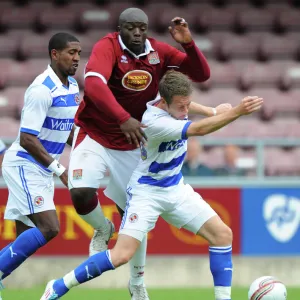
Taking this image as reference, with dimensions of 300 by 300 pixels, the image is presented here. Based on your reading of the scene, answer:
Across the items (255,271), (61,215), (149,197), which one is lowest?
(255,271)

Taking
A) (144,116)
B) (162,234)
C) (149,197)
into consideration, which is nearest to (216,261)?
(149,197)

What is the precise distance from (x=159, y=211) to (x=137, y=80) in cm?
104

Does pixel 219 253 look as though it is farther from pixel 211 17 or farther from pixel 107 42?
pixel 211 17

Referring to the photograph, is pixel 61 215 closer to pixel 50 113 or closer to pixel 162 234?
pixel 162 234

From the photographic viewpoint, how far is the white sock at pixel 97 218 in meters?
7.66

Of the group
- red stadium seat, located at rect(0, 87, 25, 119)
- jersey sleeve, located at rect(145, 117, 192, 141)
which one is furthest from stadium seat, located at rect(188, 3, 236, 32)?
jersey sleeve, located at rect(145, 117, 192, 141)

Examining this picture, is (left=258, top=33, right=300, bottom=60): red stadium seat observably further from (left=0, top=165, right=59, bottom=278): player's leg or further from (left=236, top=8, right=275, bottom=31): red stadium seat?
(left=0, top=165, right=59, bottom=278): player's leg

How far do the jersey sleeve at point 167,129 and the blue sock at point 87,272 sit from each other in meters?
0.93

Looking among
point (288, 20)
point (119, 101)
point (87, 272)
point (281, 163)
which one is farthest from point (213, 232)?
point (288, 20)

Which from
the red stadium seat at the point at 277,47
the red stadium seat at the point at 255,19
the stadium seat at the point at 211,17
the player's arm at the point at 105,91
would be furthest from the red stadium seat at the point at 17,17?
the player's arm at the point at 105,91

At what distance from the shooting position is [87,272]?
685 cm

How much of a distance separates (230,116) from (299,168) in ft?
16.2

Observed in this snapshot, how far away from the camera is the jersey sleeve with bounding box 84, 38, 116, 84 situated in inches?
276

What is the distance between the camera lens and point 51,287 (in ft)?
22.7
